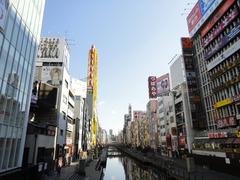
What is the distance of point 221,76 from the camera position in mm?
45875

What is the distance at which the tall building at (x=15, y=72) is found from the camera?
20.7 metres

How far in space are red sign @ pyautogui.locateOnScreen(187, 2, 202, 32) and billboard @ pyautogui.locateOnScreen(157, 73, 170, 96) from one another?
1731 cm

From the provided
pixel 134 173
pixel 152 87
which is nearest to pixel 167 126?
pixel 152 87

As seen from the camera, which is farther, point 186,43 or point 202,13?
point 186,43

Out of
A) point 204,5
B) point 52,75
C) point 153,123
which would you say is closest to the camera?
point 52,75

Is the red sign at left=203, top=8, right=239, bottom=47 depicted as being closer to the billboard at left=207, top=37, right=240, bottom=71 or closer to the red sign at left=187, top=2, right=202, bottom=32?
the billboard at left=207, top=37, right=240, bottom=71

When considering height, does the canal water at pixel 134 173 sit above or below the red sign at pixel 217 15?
below

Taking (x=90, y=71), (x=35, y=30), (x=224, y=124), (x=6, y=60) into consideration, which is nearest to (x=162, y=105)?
(x=224, y=124)

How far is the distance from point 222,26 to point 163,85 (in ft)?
88.2

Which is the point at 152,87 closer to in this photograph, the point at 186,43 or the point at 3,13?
the point at 186,43

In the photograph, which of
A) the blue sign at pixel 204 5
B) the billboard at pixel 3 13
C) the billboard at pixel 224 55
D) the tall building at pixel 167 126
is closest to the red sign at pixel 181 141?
the tall building at pixel 167 126

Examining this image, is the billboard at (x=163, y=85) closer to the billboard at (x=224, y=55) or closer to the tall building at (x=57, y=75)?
the billboard at (x=224, y=55)

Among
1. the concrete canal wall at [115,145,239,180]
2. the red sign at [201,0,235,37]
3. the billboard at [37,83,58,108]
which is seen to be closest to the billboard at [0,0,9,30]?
the billboard at [37,83,58,108]

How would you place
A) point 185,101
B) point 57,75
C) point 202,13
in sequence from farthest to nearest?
point 185,101, point 202,13, point 57,75
